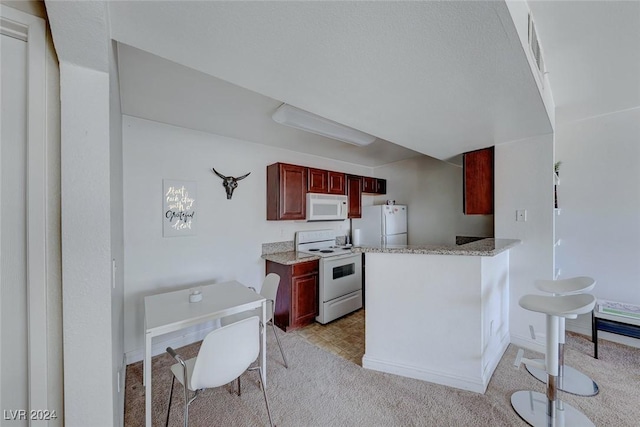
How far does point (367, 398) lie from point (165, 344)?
2062 millimetres

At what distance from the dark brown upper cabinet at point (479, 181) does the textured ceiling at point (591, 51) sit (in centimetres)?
76

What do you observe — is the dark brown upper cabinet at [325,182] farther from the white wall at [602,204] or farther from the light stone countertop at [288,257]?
the white wall at [602,204]

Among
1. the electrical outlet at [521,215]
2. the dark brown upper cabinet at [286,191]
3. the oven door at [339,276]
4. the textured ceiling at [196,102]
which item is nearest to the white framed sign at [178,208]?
the textured ceiling at [196,102]

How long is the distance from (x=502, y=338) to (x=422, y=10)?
284 centimetres

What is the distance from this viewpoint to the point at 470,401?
5.82 feet

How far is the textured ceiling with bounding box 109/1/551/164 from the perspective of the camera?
952 millimetres

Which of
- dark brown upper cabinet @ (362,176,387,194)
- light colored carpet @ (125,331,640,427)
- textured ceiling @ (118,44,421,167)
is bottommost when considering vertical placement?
light colored carpet @ (125,331,640,427)

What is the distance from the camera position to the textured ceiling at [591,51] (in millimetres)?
1340

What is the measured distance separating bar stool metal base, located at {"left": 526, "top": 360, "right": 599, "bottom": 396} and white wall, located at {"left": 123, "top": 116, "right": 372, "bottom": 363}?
2.91m

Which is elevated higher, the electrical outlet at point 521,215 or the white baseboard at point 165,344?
the electrical outlet at point 521,215

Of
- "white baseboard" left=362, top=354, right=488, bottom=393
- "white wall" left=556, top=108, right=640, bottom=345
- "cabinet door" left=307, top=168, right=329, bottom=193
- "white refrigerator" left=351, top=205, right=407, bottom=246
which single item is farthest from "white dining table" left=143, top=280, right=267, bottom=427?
"white wall" left=556, top=108, right=640, bottom=345

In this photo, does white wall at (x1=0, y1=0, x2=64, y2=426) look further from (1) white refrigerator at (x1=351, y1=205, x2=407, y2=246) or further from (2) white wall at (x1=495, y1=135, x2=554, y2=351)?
(1) white refrigerator at (x1=351, y1=205, x2=407, y2=246)

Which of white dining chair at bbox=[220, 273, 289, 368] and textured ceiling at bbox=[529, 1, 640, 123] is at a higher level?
textured ceiling at bbox=[529, 1, 640, 123]

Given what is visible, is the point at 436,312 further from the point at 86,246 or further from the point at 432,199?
the point at 432,199
